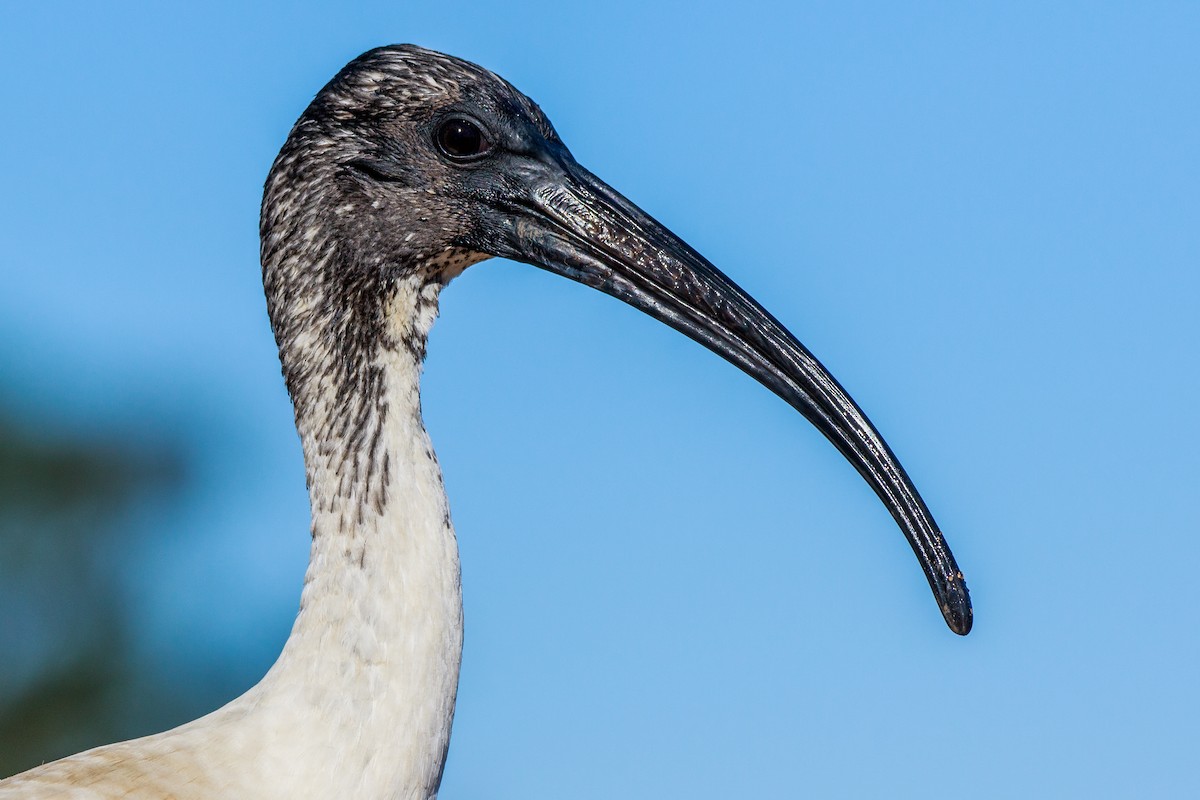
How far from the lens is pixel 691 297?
440 centimetres

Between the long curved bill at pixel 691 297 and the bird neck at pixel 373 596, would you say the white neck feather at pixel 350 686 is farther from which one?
the long curved bill at pixel 691 297

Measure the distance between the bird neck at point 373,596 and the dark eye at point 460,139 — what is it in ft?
1.87

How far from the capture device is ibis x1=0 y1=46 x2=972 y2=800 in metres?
3.86

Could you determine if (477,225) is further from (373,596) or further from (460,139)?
(373,596)

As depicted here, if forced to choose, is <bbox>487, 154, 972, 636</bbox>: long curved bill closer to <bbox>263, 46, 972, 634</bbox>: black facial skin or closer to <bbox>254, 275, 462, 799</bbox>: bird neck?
<bbox>263, 46, 972, 634</bbox>: black facial skin

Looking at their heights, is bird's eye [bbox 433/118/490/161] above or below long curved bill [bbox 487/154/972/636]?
above

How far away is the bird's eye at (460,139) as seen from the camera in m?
4.44

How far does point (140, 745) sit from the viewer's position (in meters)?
4.05

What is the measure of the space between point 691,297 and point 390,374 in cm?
87

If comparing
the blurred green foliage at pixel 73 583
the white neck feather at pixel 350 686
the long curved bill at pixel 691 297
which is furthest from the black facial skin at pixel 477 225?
the blurred green foliage at pixel 73 583

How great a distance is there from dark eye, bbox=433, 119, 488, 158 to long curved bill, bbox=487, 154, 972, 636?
18 centimetres

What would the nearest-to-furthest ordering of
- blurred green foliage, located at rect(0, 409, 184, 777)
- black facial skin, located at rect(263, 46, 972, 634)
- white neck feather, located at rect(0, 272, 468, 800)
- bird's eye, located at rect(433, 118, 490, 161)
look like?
white neck feather, located at rect(0, 272, 468, 800) < black facial skin, located at rect(263, 46, 972, 634) < bird's eye, located at rect(433, 118, 490, 161) < blurred green foliage, located at rect(0, 409, 184, 777)

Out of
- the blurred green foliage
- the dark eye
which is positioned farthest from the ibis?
the blurred green foliage

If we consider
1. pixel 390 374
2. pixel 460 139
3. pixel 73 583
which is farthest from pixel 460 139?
pixel 73 583
